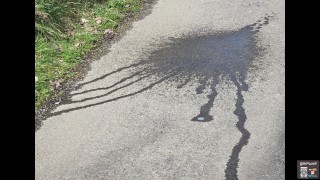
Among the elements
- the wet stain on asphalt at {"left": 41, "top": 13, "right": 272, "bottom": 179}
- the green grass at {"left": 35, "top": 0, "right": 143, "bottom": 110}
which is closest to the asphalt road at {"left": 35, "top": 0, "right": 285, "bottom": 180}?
the wet stain on asphalt at {"left": 41, "top": 13, "right": 272, "bottom": 179}

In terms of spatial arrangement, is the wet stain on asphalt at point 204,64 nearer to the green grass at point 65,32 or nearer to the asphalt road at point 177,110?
the asphalt road at point 177,110

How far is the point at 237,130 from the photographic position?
3846mm

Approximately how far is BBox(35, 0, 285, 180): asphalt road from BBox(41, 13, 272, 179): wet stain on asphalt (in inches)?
0.4

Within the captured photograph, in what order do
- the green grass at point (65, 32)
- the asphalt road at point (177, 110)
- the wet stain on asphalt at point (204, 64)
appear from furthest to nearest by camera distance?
the green grass at point (65, 32) → the wet stain on asphalt at point (204, 64) → the asphalt road at point (177, 110)

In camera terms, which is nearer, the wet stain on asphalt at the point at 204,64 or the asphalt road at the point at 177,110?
the asphalt road at the point at 177,110

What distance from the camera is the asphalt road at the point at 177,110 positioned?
11.4 ft

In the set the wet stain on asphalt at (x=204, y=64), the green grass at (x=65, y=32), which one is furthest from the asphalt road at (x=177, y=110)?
the green grass at (x=65, y=32)

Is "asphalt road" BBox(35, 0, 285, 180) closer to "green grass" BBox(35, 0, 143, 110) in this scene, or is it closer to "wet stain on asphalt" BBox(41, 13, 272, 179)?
"wet stain on asphalt" BBox(41, 13, 272, 179)

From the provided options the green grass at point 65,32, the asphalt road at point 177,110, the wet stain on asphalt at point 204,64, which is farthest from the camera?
the green grass at point 65,32

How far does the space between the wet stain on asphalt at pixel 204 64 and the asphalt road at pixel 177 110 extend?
10mm
